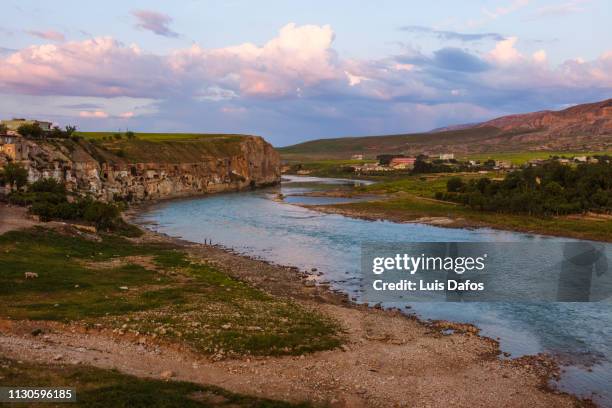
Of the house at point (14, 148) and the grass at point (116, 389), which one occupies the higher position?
the house at point (14, 148)

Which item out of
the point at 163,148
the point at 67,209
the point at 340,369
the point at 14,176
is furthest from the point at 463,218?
the point at 163,148

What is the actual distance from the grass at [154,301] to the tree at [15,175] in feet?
87.1

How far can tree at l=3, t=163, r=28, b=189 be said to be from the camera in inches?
2542

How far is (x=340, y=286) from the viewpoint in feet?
129

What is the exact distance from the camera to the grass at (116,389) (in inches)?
639

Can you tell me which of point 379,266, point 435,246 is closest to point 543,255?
point 435,246

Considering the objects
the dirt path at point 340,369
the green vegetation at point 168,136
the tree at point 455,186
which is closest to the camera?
the dirt path at point 340,369

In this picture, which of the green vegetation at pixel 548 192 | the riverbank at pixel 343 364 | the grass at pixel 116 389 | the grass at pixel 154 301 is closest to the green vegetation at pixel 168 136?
the green vegetation at pixel 548 192

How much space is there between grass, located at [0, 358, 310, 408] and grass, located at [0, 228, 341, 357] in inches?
178

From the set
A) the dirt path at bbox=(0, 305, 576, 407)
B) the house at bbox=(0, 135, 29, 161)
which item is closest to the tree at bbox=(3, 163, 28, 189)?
the house at bbox=(0, 135, 29, 161)

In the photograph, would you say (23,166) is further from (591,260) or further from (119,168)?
(591,260)

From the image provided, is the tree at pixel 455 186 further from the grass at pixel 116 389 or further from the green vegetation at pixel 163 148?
the grass at pixel 116 389

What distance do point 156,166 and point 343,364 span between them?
3981 inches

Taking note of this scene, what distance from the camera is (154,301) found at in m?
29.4
